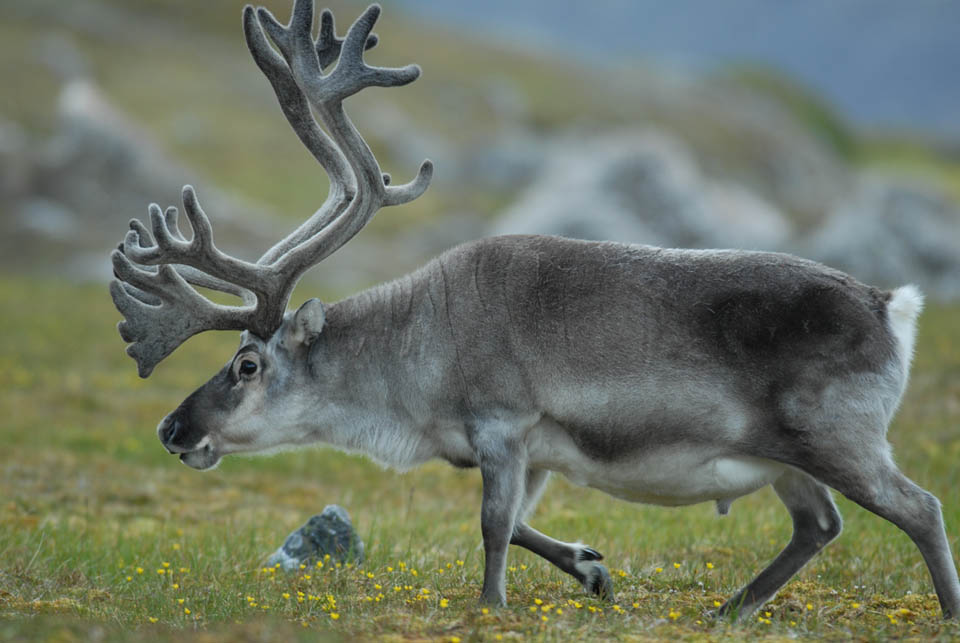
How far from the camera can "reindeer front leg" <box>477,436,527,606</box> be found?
682cm

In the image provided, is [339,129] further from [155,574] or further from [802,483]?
[802,483]

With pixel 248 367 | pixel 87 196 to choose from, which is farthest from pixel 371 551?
pixel 87 196

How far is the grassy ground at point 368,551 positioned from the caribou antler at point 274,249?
5.45 feet

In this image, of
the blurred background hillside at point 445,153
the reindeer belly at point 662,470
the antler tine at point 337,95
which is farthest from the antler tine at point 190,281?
the blurred background hillside at point 445,153

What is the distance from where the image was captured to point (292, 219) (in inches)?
1818

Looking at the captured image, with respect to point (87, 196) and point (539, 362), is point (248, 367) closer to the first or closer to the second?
point (539, 362)

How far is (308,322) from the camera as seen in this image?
301 inches

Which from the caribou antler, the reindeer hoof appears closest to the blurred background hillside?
the caribou antler

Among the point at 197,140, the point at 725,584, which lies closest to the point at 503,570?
the point at 725,584

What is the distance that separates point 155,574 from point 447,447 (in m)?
2.27

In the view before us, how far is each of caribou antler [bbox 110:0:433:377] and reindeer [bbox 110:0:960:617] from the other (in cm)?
2

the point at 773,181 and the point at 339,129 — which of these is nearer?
the point at 339,129

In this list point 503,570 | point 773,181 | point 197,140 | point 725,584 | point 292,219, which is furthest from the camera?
point 773,181

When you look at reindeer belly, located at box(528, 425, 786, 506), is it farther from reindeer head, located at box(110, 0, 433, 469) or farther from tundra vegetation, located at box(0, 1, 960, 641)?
reindeer head, located at box(110, 0, 433, 469)
